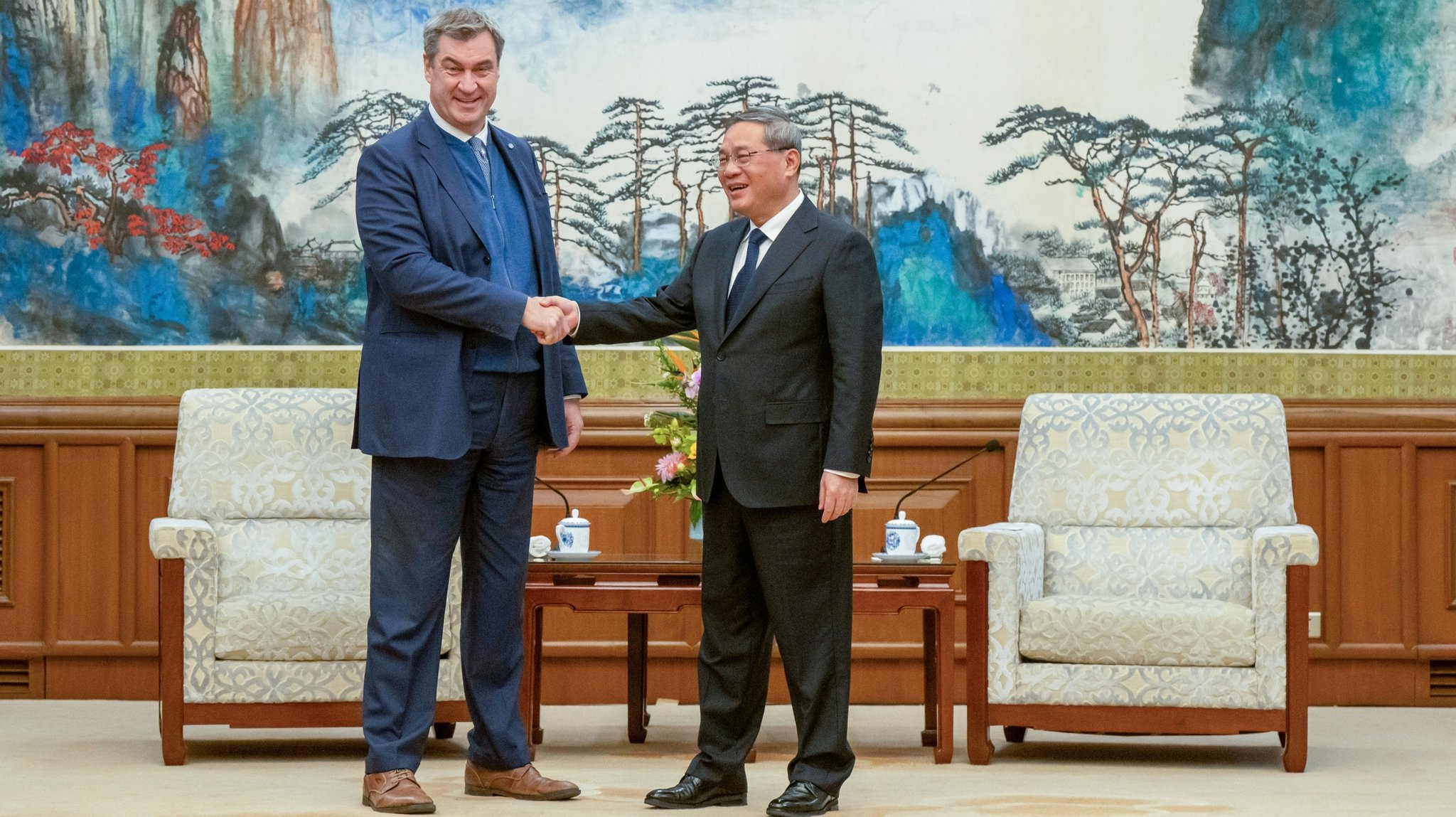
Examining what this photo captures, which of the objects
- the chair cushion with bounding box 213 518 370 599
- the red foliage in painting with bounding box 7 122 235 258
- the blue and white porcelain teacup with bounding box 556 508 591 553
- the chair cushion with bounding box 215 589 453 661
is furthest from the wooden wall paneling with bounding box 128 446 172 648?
the blue and white porcelain teacup with bounding box 556 508 591 553

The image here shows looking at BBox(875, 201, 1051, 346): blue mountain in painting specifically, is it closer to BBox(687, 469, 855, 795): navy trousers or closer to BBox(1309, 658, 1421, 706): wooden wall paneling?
BBox(1309, 658, 1421, 706): wooden wall paneling

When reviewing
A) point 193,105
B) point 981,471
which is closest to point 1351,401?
point 981,471

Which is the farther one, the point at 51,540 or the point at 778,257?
the point at 51,540

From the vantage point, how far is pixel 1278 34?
17.3 ft

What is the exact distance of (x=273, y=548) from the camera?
4.41 meters

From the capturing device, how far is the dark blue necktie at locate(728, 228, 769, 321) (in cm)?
347

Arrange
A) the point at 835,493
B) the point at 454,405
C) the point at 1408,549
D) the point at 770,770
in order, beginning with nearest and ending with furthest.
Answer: the point at 835,493 → the point at 454,405 → the point at 770,770 → the point at 1408,549

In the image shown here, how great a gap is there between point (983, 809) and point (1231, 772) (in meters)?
0.94

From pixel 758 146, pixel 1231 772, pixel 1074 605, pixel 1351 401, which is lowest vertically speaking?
pixel 1231 772

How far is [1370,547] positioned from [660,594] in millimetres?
2537

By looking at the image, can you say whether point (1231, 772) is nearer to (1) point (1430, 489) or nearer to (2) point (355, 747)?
(1) point (1430, 489)

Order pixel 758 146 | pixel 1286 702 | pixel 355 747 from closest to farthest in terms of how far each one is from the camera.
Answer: pixel 758 146 < pixel 1286 702 < pixel 355 747

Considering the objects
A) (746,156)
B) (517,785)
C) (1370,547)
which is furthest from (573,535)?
(1370,547)

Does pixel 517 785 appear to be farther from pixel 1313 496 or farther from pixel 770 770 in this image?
pixel 1313 496
